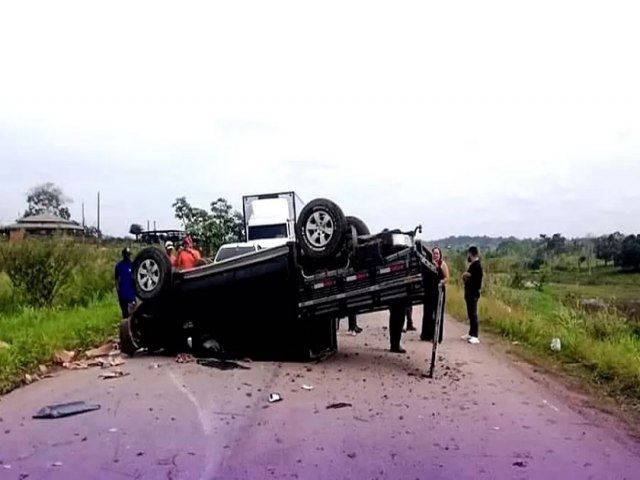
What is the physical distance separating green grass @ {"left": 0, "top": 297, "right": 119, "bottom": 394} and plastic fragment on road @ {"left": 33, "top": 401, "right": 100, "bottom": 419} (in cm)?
134

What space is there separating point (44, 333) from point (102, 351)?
1000 millimetres

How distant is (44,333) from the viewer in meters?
12.8

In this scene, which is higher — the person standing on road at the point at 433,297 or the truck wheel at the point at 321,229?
the truck wheel at the point at 321,229

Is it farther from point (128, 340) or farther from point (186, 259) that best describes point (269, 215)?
point (128, 340)

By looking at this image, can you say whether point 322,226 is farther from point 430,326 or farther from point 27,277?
point 27,277

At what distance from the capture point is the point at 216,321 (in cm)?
1187

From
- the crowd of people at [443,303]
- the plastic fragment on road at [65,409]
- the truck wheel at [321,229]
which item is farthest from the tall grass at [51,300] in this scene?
the crowd of people at [443,303]

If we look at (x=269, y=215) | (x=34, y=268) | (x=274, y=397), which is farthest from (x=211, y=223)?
(x=274, y=397)

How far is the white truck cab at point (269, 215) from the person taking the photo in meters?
27.0

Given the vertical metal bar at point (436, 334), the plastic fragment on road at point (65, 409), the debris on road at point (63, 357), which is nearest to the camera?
the plastic fragment on road at point (65, 409)

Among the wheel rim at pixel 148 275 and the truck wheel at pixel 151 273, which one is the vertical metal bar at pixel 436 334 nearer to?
the truck wheel at pixel 151 273

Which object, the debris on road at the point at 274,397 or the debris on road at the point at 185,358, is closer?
the debris on road at the point at 274,397

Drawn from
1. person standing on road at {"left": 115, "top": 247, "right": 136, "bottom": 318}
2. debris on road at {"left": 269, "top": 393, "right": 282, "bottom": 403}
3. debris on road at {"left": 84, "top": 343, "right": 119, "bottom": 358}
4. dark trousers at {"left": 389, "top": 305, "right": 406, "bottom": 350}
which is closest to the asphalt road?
debris on road at {"left": 269, "top": 393, "right": 282, "bottom": 403}

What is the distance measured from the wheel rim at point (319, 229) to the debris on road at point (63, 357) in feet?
12.9
